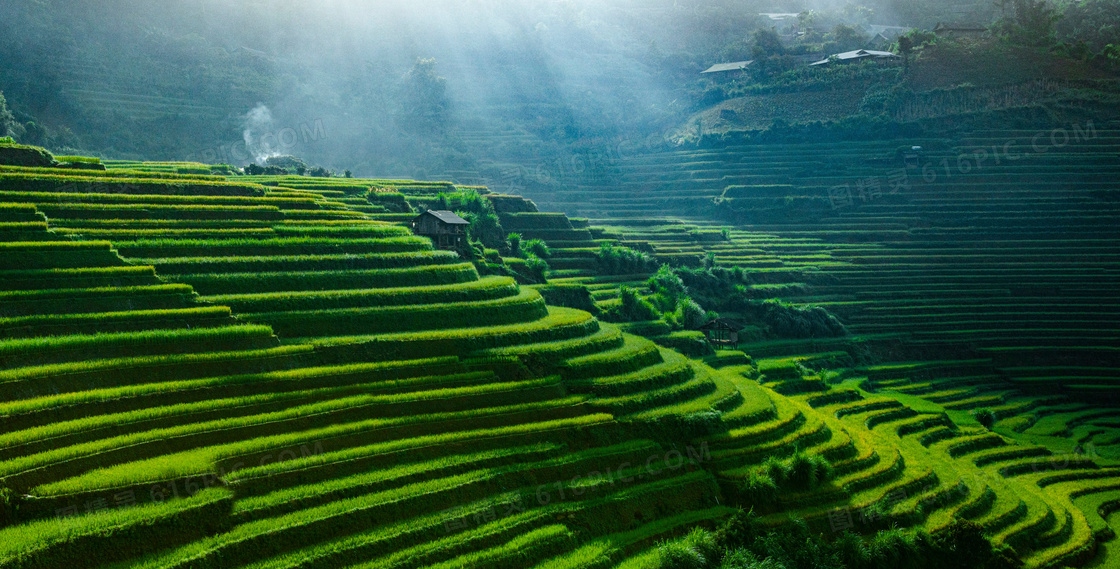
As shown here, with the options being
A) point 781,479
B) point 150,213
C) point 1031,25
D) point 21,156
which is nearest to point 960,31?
point 1031,25

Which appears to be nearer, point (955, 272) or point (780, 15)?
point (955, 272)

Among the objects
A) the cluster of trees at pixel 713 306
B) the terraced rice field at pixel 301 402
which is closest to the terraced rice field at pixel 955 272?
the cluster of trees at pixel 713 306

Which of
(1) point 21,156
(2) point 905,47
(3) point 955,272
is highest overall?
(2) point 905,47

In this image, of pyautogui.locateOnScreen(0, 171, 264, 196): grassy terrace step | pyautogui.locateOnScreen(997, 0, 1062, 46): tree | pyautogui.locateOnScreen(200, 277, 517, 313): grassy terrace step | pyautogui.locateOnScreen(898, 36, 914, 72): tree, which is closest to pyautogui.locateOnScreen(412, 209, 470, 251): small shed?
pyautogui.locateOnScreen(200, 277, 517, 313): grassy terrace step

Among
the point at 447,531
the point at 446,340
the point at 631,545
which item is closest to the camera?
the point at 447,531

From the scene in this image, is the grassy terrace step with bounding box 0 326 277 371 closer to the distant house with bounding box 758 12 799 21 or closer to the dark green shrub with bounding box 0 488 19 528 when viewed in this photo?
the dark green shrub with bounding box 0 488 19 528

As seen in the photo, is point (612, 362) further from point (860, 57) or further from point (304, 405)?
point (860, 57)

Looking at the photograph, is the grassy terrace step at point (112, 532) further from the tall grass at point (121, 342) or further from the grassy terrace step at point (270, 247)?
the grassy terrace step at point (270, 247)

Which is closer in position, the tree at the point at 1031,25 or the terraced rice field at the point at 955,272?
the terraced rice field at the point at 955,272
